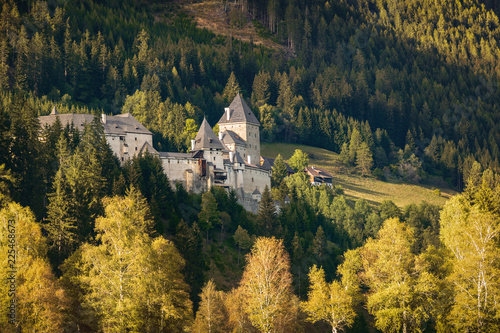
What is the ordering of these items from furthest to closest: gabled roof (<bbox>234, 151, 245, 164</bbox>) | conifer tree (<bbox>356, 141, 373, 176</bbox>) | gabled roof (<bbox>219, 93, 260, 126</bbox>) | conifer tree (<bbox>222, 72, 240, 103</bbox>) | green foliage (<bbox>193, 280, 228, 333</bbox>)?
conifer tree (<bbox>222, 72, 240, 103</bbox>), conifer tree (<bbox>356, 141, 373, 176</bbox>), gabled roof (<bbox>219, 93, 260, 126</bbox>), gabled roof (<bbox>234, 151, 245, 164</bbox>), green foliage (<bbox>193, 280, 228, 333</bbox>)

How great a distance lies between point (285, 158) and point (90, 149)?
6363 cm

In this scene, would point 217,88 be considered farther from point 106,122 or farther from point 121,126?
point 106,122

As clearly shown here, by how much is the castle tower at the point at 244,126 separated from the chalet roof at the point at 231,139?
1718mm

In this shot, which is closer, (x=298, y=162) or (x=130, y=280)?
(x=130, y=280)

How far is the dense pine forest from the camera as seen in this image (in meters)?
43.8

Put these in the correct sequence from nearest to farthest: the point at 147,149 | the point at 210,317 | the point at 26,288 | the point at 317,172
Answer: the point at 26,288, the point at 210,317, the point at 147,149, the point at 317,172

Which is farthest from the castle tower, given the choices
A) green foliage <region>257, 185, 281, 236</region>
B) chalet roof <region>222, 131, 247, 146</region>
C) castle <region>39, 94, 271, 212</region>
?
green foliage <region>257, 185, 281, 236</region>

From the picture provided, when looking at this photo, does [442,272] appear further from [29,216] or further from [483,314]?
[29,216]

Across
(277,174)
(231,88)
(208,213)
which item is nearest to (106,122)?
(208,213)

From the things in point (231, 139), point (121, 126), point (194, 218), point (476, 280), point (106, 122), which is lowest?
point (194, 218)

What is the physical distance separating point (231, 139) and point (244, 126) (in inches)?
271

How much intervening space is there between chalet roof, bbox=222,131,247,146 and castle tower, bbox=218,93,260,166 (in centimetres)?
172

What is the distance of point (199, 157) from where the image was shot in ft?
264

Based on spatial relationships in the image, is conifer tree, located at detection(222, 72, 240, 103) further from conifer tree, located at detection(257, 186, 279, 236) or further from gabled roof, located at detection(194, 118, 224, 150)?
conifer tree, located at detection(257, 186, 279, 236)
